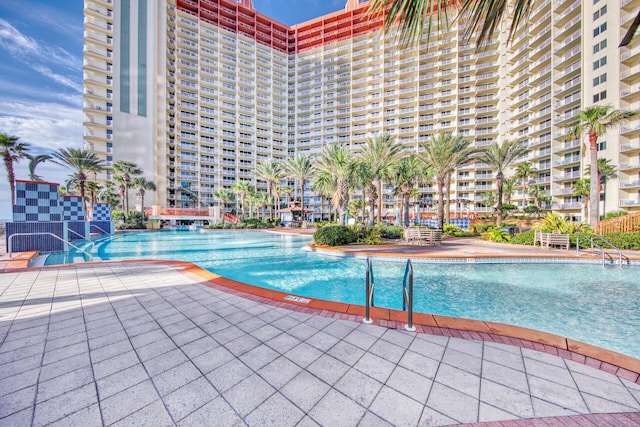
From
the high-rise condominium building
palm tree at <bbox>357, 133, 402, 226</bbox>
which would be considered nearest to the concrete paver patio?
palm tree at <bbox>357, 133, 402, 226</bbox>

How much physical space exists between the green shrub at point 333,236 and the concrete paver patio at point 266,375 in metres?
9.73

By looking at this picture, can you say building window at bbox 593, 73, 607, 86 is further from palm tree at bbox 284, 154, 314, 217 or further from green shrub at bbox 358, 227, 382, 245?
green shrub at bbox 358, 227, 382, 245

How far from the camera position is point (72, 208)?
1515 centimetres

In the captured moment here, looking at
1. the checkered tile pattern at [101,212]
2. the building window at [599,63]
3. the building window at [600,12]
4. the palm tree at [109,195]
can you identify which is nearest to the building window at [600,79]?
the building window at [599,63]

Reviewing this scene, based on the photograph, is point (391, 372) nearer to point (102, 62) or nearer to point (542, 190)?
point (542, 190)

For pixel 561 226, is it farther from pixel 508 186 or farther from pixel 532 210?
pixel 508 186

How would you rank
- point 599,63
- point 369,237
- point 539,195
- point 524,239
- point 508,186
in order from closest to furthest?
1. point 524,239
2. point 369,237
3. point 599,63
4. point 539,195
5. point 508,186

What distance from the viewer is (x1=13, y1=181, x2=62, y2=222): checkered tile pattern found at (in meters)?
10.3

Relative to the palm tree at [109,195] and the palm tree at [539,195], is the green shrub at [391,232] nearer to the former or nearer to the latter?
the palm tree at [539,195]

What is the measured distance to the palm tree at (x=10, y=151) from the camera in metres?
19.6

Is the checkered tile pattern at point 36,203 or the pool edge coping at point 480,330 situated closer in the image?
the pool edge coping at point 480,330

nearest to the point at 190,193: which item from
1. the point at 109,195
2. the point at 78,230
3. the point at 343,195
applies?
the point at 109,195

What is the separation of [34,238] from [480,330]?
54.0 feet

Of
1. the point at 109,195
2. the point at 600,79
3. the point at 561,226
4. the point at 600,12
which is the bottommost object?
the point at 561,226
